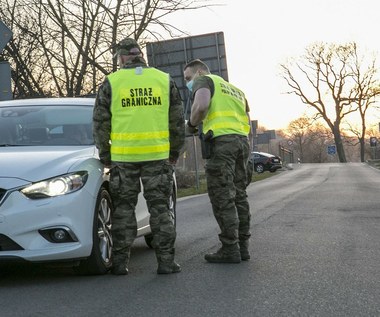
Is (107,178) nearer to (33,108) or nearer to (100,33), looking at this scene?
(33,108)

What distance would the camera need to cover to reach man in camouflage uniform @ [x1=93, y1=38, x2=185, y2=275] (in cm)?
514

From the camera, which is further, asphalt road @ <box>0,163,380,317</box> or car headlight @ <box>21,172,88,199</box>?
car headlight @ <box>21,172,88,199</box>

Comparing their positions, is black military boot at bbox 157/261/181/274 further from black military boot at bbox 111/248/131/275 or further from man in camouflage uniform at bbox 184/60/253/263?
man in camouflage uniform at bbox 184/60/253/263

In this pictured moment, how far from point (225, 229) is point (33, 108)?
2.22 m

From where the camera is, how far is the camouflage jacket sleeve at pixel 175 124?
5.32m

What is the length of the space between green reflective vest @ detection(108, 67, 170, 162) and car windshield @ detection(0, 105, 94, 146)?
2.13ft

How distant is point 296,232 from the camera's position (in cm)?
816

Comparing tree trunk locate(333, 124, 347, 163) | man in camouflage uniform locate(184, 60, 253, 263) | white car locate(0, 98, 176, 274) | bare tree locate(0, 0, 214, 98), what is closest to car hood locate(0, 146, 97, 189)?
white car locate(0, 98, 176, 274)

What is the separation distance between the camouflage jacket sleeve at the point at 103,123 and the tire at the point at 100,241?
1.07ft

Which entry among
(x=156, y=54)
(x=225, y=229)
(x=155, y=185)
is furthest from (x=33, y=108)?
(x=156, y=54)

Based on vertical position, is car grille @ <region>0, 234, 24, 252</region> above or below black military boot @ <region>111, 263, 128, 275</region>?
above

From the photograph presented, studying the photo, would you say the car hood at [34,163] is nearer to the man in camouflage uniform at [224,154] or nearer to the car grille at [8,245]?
the car grille at [8,245]

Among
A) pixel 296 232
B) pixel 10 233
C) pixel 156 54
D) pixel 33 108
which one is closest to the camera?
pixel 10 233

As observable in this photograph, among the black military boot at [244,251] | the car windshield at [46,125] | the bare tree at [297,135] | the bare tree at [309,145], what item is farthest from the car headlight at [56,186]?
the bare tree at [309,145]
